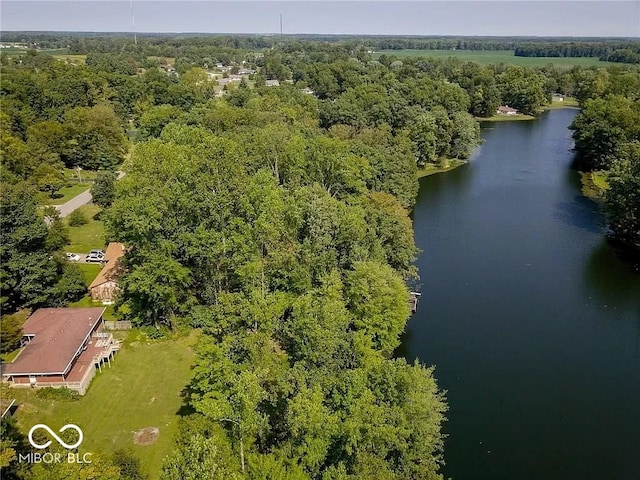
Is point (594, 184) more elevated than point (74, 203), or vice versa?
point (594, 184)

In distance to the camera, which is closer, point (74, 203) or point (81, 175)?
point (74, 203)

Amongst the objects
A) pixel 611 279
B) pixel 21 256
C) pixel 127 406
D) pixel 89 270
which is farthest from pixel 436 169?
pixel 127 406

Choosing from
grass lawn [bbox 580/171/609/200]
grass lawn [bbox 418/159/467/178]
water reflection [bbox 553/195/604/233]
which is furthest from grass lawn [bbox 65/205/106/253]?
grass lawn [bbox 580/171/609/200]

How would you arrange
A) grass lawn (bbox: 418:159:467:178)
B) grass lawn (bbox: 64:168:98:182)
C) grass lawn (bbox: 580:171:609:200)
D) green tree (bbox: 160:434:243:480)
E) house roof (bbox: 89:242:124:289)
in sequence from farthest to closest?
grass lawn (bbox: 418:159:467:178), grass lawn (bbox: 64:168:98:182), grass lawn (bbox: 580:171:609:200), house roof (bbox: 89:242:124:289), green tree (bbox: 160:434:243:480)

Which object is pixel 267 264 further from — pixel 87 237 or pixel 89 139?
pixel 89 139

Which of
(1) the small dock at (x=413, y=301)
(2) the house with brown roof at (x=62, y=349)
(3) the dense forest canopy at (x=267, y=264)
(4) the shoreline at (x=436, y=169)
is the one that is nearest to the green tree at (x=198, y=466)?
(3) the dense forest canopy at (x=267, y=264)

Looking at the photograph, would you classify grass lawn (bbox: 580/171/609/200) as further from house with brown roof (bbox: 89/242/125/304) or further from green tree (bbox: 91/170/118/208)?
green tree (bbox: 91/170/118/208)

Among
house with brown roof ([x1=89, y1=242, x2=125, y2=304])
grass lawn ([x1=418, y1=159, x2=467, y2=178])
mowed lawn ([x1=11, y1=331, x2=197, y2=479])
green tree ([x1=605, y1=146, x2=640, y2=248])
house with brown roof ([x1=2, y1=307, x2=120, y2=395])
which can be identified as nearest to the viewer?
mowed lawn ([x1=11, y1=331, x2=197, y2=479])
